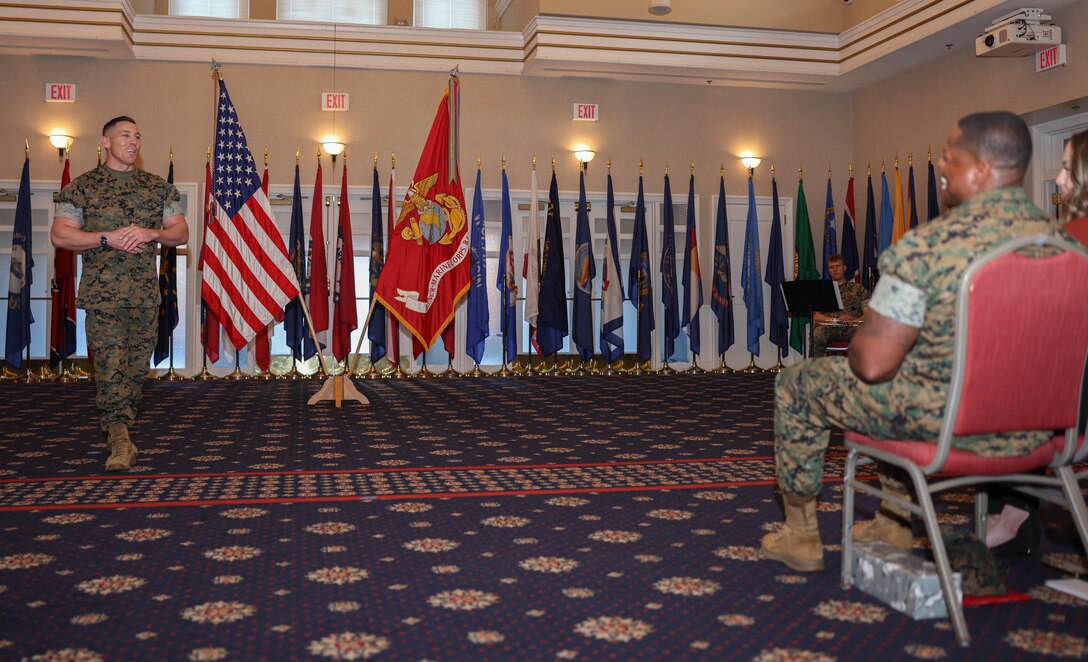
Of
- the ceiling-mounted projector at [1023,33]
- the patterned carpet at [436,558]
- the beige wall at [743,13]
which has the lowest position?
the patterned carpet at [436,558]

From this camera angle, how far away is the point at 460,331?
1048 cm

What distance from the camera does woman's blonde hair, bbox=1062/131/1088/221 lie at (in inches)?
109

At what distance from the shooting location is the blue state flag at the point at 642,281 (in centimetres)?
1043

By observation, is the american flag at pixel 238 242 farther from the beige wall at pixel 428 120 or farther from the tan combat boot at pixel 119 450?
the beige wall at pixel 428 120

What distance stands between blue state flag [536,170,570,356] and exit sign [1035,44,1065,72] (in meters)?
4.83

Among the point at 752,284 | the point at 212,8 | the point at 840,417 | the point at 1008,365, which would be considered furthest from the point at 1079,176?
the point at 212,8

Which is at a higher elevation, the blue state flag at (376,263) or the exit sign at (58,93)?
the exit sign at (58,93)

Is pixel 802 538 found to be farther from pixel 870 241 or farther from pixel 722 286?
pixel 870 241

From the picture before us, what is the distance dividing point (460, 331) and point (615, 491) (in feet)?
22.4

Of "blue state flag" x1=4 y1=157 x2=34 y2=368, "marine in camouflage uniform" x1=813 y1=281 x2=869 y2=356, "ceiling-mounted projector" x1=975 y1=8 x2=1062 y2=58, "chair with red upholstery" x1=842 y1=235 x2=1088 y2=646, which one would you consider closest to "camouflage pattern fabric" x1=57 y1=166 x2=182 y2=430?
"chair with red upholstery" x1=842 y1=235 x2=1088 y2=646

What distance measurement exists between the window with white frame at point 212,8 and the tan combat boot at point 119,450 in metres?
7.70

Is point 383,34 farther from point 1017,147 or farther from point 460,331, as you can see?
point 1017,147

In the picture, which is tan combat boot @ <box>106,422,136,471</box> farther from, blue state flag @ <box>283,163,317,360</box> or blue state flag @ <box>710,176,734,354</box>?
A: blue state flag @ <box>710,176,734,354</box>

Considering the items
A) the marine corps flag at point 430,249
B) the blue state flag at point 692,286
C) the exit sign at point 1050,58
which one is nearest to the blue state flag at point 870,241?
the blue state flag at point 692,286
